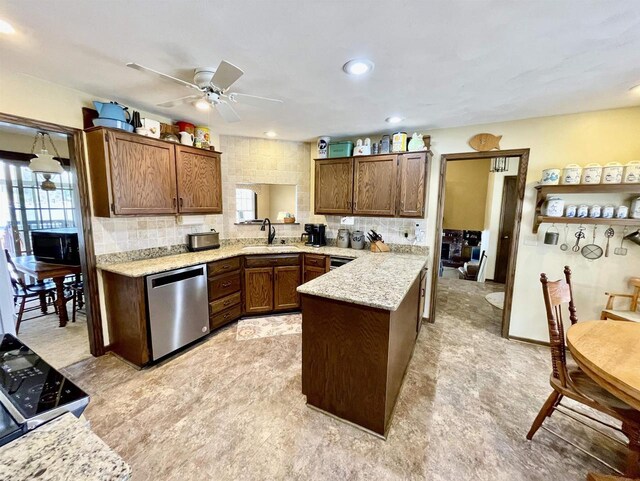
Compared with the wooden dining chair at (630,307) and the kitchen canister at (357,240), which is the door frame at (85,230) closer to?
the kitchen canister at (357,240)

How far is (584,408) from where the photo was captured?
201cm

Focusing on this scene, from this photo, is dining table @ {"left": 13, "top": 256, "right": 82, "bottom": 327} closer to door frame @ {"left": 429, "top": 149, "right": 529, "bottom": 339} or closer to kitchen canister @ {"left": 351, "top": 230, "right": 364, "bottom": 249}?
kitchen canister @ {"left": 351, "top": 230, "right": 364, "bottom": 249}

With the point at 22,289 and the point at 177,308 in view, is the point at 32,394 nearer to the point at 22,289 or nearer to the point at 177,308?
the point at 177,308

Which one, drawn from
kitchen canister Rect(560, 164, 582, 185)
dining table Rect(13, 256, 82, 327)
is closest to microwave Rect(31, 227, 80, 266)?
dining table Rect(13, 256, 82, 327)

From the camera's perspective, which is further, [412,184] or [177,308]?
[412,184]

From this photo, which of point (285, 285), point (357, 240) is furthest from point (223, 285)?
point (357, 240)

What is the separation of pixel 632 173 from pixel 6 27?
4609mm

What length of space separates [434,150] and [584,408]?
2755 millimetres

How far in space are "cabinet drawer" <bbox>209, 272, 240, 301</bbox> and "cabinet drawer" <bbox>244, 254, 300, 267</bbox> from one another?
0.71ft

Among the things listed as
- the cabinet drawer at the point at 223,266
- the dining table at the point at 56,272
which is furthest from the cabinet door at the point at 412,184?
the dining table at the point at 56,272

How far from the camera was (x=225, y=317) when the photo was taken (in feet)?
10.4

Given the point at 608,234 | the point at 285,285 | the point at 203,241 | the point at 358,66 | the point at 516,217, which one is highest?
the point at 358,66

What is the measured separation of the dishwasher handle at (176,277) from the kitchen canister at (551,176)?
11.9ft

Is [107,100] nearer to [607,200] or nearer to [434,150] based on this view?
[434,150]
